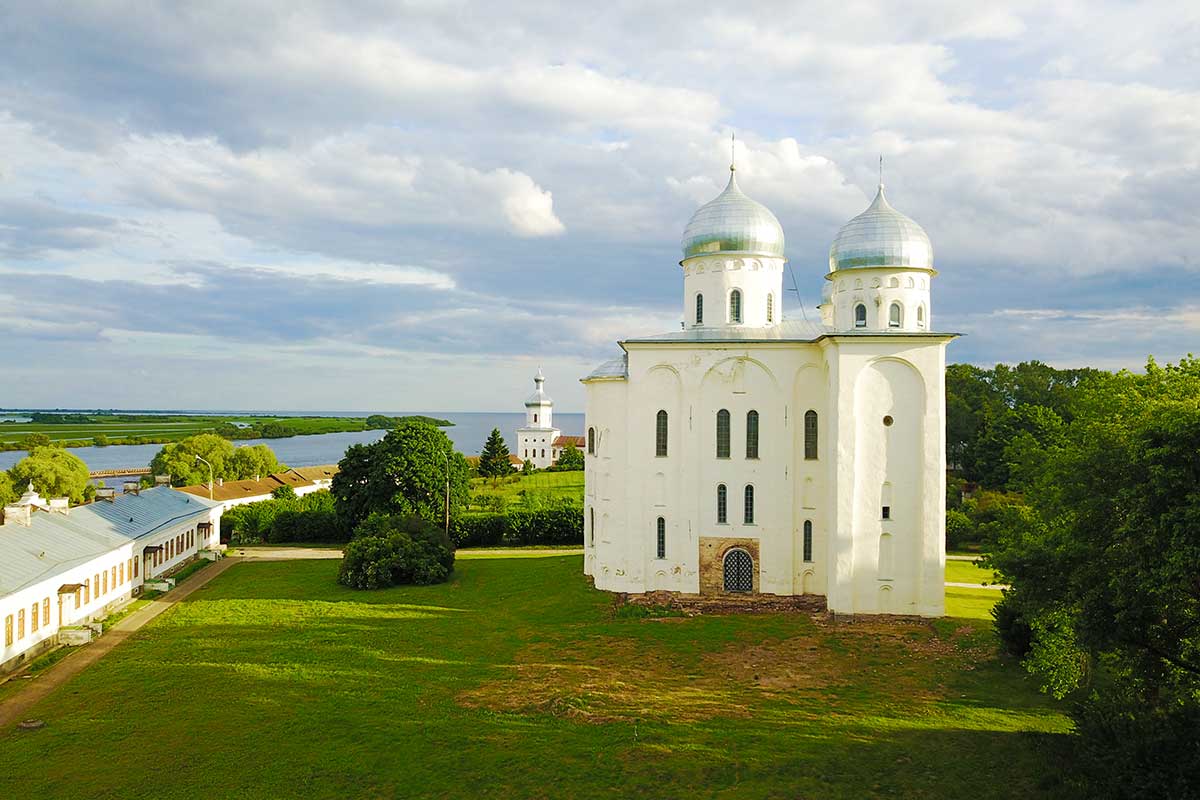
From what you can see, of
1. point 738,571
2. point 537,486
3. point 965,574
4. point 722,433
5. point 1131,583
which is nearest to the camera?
point 1131,583

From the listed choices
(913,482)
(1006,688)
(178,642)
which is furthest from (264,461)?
(1006,688)

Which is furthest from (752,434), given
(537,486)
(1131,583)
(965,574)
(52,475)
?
(52,475)

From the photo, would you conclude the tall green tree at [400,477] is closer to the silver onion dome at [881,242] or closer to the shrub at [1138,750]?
the silver onion dome at [881,242]

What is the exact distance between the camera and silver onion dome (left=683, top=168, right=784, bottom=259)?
28.4 metres

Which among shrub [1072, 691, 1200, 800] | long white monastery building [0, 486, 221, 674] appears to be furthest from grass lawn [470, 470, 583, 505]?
shrub [1072, 691, 1200, 800]

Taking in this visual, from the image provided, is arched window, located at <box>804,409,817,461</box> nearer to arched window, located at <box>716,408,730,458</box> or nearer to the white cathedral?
the white cathedral

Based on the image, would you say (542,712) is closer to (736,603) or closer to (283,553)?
(736,603)

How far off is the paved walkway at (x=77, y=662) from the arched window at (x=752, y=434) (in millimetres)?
20136

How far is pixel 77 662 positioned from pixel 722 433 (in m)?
20.0

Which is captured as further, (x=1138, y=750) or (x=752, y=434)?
(x=752, y=434)

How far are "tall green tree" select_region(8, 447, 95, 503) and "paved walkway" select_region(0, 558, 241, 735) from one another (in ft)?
72.0

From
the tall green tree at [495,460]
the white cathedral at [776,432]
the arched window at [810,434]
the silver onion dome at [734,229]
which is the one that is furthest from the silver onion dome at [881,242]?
the tall green tree at [495,460]

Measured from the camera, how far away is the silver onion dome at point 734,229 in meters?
28.4

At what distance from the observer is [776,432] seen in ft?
89.5
